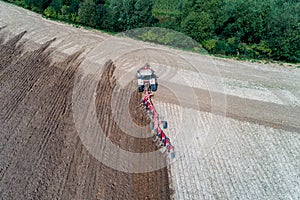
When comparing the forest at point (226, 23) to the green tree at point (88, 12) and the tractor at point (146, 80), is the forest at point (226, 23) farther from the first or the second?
the tractor at point (146, 80)

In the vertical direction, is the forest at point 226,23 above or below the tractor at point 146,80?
above

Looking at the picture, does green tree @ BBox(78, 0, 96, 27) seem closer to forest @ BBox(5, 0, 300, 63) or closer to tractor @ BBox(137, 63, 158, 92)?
forest @ BBox(5, 0, 300, 63)

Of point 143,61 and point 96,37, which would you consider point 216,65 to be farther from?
point 96,37

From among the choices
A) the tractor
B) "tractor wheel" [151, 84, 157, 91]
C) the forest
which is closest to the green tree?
the forest

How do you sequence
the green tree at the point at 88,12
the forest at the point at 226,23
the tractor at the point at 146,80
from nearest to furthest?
the tractor at the point at 146,80, the forest at the point at 226,23, the green tree at the point at 88,12

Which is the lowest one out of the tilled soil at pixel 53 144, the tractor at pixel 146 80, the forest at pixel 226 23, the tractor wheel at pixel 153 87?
the tilled soil at pixel 53 144

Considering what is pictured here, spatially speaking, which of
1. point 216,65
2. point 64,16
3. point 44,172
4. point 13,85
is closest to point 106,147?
point 44,172

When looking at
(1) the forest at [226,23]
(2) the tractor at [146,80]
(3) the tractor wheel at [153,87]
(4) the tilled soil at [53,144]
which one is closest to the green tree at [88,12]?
(1) the forest at [226,23]
